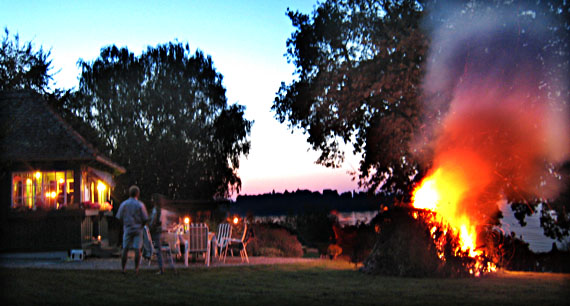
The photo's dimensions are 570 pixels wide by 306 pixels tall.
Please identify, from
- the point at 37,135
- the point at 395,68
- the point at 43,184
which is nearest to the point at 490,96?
the point at 395,68

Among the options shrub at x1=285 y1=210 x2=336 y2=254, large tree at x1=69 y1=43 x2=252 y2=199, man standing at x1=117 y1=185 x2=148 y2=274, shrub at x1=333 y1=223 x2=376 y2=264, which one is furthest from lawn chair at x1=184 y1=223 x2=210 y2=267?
large tree at x1=69 y1=43 x2=252 y2=199

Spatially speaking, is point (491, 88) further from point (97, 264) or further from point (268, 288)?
point (97, 264)

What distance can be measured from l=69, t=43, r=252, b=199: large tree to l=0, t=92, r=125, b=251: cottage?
46.4ft

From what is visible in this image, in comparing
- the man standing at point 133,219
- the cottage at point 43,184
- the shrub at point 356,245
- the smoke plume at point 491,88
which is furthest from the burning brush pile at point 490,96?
the cottage at point 43,184

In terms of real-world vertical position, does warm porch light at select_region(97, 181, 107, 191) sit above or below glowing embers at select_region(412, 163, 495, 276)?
above

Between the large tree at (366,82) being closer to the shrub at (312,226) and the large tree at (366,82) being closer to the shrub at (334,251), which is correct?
the shrub at (334,251)

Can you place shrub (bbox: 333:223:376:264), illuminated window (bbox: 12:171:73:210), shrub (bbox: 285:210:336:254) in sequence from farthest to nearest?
shrub (bbox: 285:210:336:254) → illuminated window (bbox: 12:171:73:210) → shrub (bbox: 333:223:376:264)

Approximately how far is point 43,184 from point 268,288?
38.5ft

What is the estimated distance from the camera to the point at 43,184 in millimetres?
19125

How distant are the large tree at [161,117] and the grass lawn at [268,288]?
20.9m

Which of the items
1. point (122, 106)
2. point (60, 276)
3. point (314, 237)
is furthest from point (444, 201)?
point (122, 106)

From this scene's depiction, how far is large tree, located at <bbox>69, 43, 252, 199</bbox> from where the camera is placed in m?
33.9

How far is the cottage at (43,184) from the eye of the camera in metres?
18.4

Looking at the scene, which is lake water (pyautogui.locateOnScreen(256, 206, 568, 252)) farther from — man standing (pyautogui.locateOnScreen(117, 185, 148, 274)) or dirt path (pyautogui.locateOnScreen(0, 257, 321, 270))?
man standing (pyautogui.locateOnScreen(117, 185, 148, 274))
